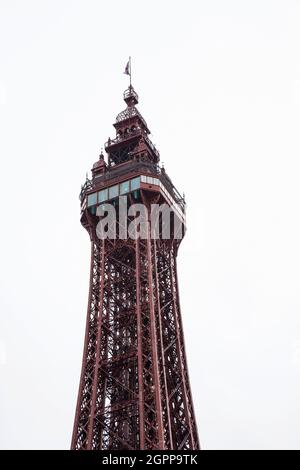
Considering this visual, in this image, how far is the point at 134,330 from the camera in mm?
63969

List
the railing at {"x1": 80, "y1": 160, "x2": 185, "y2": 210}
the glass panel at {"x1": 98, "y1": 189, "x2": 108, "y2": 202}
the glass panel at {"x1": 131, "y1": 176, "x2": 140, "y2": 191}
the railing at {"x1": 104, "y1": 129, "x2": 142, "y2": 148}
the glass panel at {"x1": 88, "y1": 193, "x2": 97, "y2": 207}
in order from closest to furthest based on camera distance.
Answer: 1. the glass panel at {"x1": 131, "y1": 176, "x2": 140, "y2": 191}
2. the glass panel at {"x1": 98, "y1": 189, "x2": 108, "y2": 202}
3. the glass panel at {"x1": 88, "y1": 193, "x2": 97, "y2": 207}
4. the railing at {"x1": 80, "y1": 160, "x2": 185, "y2": 210}
5. the railing at {"x1": 104, "y1": 129, "x2": 142, "y2": 148}

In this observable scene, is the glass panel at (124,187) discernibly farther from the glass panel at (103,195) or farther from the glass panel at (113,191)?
the glass panel at (103,195)

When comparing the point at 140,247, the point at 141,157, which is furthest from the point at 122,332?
the point at 141,157

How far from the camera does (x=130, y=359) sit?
61.7 metres

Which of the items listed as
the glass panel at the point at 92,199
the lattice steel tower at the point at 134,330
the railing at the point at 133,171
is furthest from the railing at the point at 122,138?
the glass panel at the point at 92,199

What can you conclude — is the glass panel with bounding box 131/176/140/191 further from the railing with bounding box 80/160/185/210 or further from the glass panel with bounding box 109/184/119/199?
the glass panel with bounding box 109/184/119/199

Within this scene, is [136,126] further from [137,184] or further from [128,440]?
[128,440]

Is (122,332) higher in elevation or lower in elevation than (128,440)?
higher

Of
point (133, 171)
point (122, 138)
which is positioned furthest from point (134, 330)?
point (122, 138)

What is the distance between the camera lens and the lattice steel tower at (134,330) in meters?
57.9

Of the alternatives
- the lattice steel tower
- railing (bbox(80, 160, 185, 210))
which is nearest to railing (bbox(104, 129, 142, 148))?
the lattice steel tower

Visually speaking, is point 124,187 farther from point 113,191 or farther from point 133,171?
point 133,171

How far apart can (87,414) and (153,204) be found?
72.8 ft

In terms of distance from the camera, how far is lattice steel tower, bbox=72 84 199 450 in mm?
57906
